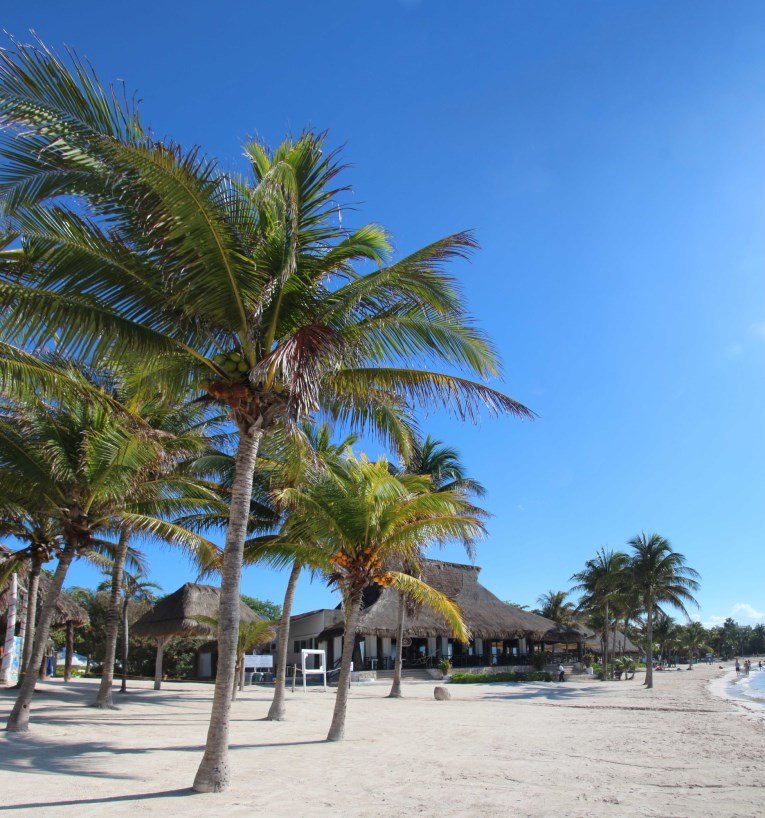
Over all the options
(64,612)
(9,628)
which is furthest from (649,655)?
(9,628)

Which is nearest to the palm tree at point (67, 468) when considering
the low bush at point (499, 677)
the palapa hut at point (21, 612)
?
the palapa hut at point (21, 612)

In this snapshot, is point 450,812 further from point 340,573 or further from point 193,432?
point 193,432

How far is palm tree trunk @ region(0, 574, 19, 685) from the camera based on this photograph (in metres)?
22.2

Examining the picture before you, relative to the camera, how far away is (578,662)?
134 feet

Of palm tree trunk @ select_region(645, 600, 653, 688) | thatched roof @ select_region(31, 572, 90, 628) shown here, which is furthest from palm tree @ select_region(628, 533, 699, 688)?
thatched roof @ select_region(31, 572, 90, 628)

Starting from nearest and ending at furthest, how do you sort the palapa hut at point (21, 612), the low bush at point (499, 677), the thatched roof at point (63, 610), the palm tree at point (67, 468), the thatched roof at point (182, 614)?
1. the palm tree at point (67, 468)
2. the palapa hut at point (21, 612)
3. the thatched roof at point (182, 614)
4. the thatched roof at point (63, 610)
5. the low bush at point (499, 677)

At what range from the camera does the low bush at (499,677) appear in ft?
101

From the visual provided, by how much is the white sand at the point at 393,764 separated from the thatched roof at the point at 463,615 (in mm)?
15454

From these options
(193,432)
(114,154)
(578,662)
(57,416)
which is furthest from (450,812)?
(578,662)

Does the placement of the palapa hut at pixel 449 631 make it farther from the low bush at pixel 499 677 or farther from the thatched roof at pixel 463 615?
the low bush at pixel 499 677

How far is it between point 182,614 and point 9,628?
5475mm

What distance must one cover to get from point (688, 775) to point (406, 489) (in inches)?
214

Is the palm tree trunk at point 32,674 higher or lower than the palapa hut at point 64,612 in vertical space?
lower

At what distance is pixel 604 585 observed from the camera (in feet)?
122
